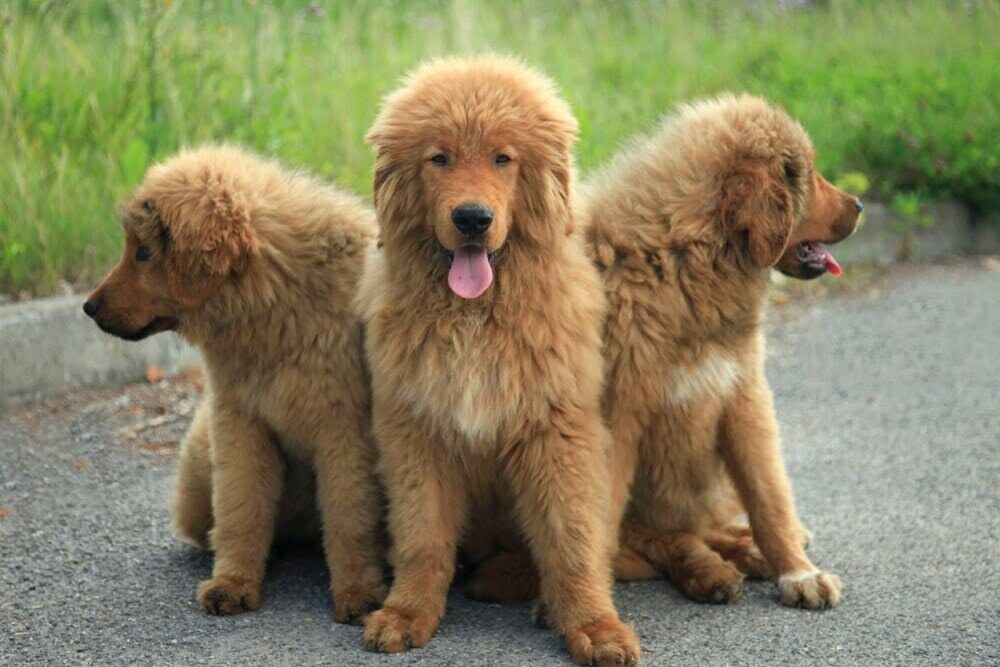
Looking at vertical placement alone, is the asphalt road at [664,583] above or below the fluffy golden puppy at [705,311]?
below

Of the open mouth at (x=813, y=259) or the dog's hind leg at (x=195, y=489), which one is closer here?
the open mouth at (x=813, y=259)

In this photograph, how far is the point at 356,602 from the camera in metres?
4.46

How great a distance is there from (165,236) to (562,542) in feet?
5.61

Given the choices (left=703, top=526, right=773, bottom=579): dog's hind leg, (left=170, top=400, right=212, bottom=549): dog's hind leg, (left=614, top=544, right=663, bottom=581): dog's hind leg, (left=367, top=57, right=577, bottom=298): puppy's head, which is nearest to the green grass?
(left=170, top=400, right=212, bottom=549): dog's hind leg

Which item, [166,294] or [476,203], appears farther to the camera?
[166,294]

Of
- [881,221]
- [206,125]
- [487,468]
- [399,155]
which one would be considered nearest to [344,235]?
[399,155]

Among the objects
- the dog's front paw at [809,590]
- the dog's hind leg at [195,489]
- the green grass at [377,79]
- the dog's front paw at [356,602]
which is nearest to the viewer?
the dog's front paw at [356,602]

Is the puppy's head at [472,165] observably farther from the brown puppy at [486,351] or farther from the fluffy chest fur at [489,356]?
the fluffy chest fur at [489,356]

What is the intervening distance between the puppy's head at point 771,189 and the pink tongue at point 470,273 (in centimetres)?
93

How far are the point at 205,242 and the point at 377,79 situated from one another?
535cm

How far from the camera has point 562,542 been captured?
424 cm

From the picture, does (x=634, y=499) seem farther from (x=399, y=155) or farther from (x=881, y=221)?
(x=881, y=221)

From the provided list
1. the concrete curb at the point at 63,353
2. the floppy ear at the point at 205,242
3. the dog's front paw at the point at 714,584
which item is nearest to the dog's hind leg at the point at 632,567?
the dog's front paw at the point at 714,584

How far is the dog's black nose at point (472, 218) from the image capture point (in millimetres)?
3988
